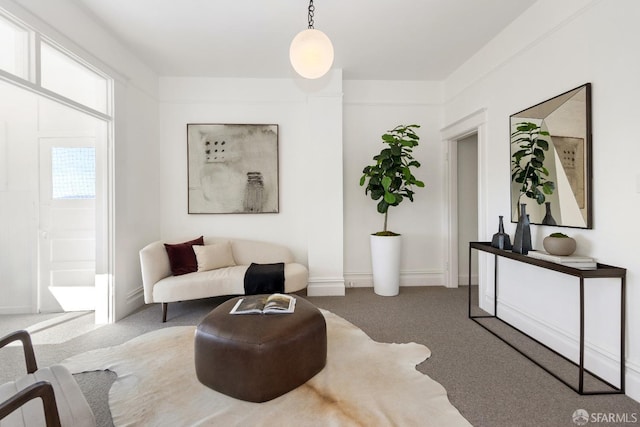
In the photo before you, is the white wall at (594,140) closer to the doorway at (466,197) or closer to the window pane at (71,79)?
the doorway at (466,197)

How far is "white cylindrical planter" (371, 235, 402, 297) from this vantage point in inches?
149

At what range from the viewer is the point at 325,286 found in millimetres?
3893

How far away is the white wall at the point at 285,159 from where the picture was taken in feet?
12.8

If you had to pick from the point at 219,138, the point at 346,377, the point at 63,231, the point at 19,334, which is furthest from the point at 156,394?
the point at 219,138

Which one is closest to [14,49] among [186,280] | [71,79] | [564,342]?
[71,79]

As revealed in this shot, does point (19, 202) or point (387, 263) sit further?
point (387, 263)

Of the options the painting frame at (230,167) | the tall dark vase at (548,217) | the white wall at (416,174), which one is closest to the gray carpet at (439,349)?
the white wall at (416,174)

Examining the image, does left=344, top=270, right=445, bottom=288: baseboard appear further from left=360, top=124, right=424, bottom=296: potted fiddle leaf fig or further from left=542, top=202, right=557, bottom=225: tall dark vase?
left=542, top=202, right=557, bottom=225: tall dark vase

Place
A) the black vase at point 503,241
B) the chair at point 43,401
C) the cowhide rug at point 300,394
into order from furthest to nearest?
the black vase at point 503,241 < the cowhide rug at point 300,394 < the chair at point 43,401

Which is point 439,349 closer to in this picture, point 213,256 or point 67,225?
point 213,256

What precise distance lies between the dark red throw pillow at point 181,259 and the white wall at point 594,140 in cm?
353

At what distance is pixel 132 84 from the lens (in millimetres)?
3455

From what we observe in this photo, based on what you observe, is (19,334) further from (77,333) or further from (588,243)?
(588,243)

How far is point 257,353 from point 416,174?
346 cm
